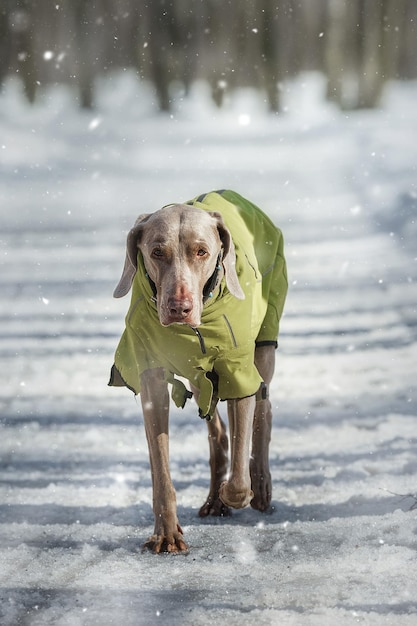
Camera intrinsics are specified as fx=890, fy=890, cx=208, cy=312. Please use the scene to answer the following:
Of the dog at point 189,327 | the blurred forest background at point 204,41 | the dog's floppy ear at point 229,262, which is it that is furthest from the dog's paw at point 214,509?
the blurred forest background at point 204,41

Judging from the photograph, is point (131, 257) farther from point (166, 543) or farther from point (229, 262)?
point (166, 543)

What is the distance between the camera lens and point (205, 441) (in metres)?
4.64

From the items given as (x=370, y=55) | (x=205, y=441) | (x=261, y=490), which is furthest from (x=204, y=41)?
(x=261, y=490)

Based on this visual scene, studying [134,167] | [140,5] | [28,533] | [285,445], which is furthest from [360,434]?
[140,5]

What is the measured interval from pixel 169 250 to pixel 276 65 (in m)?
18.2

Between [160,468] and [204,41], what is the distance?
62.3ft

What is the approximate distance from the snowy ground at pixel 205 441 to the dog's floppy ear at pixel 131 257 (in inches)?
38.6

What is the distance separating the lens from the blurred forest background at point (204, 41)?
19.7 m

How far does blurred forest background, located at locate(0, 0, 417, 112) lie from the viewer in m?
19.7

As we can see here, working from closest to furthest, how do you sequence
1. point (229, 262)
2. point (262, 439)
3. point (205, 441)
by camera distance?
point (229, 262), point (262, 439), point (205, 441)

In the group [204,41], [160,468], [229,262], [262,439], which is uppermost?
[204,41]

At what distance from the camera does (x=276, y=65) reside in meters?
20.3

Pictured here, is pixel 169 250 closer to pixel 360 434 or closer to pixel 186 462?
pixel 186 462

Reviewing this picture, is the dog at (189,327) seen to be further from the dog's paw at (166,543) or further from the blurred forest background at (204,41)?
the blurred forest background at (204,41)
